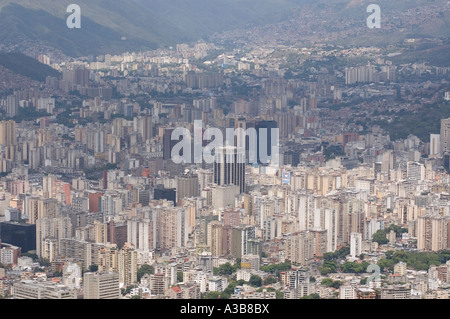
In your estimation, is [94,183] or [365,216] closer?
[365,216]

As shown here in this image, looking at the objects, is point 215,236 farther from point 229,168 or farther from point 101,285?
point 229,168

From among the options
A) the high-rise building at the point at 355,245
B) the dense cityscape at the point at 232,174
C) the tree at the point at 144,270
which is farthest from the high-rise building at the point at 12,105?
the tree at the point at 144,270

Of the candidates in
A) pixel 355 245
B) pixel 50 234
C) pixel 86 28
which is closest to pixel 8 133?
pixel 50 234

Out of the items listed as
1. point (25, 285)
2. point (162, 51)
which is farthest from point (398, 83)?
point (25, 285)

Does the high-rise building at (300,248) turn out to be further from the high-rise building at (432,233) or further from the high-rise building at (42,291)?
the high-rise building at (42,291)

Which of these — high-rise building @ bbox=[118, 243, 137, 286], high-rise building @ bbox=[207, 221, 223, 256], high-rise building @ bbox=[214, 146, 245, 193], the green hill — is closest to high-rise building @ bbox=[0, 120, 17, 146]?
high-rise building @ bbox=[214, 146, 245, 193]
